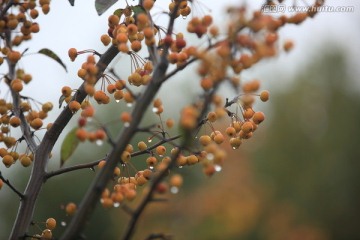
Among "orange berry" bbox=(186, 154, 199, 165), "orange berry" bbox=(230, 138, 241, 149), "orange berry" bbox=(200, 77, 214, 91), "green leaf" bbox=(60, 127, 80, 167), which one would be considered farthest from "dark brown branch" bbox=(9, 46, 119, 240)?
"orange berry" bbox=(200, 77, 214, 91)

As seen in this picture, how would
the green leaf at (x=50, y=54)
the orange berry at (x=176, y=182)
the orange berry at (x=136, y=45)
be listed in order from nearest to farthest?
the orange berry at (x=176, y=182), the orange berry at (x=136, y=45), the green leaf at (x=50, y=54)

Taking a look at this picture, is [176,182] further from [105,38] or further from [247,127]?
[105,38]

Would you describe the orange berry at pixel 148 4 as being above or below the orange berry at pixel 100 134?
above

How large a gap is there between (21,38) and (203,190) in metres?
18.5

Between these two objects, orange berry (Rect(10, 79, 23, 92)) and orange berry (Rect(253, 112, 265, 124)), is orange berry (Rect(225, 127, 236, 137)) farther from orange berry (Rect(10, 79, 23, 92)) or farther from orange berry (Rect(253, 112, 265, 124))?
orange berry (Rect(10, 79, 23, 92))

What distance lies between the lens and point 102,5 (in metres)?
2.04

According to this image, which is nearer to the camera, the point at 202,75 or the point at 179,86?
the point at 202,75

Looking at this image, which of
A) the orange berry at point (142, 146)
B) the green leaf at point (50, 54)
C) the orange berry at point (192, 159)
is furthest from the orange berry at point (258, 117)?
the green leaf at point (50, 54)

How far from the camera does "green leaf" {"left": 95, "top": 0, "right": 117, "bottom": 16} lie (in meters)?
2.02

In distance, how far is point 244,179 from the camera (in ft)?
76.5

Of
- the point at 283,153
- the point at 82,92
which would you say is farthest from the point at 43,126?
Answer: the point at 283,153

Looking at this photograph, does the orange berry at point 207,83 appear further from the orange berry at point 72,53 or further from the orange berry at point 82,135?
the orange berry at point 72,53

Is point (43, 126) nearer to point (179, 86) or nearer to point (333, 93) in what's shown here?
point (179, 86)

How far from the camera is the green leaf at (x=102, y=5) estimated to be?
2.02m
